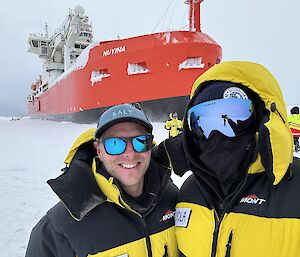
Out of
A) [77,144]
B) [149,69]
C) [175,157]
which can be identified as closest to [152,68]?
[149,69]

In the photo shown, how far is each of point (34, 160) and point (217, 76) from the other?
5971mm

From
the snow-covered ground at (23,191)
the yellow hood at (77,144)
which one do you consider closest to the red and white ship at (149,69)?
the snow-covered ground at (23,191)

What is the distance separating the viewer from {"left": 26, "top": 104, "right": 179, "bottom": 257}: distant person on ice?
1359 mm

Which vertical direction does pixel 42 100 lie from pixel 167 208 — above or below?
above

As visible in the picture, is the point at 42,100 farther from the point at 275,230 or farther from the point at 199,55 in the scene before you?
the point at 275,230

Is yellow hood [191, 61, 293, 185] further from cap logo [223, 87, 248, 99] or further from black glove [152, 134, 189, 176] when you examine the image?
black glove [152, 134, 189, 176]

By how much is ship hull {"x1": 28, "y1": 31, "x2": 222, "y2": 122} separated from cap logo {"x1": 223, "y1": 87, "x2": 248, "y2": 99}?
1061 centimetres

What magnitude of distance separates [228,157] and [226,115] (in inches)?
7.9

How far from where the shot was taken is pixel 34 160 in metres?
6.50

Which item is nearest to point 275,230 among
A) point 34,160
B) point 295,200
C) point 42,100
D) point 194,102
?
point 295,200

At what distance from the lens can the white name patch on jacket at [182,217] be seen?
1419mm

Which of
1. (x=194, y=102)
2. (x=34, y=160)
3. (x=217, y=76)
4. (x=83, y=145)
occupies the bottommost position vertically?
(x=34, y=160)

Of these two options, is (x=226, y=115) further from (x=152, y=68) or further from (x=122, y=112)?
(x=152, y=68)

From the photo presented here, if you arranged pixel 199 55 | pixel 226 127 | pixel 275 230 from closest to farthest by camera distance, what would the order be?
1. pixel 275 230
2. pixel 226 127
3. pixel 199 55
